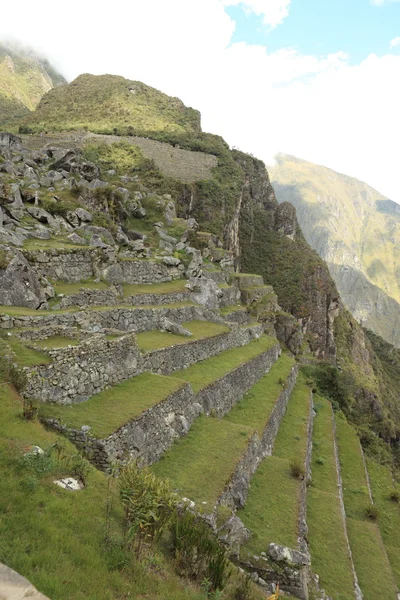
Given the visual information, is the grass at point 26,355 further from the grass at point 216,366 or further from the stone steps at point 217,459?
the grass at point 216,366

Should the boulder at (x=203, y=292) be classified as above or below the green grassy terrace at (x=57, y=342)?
above

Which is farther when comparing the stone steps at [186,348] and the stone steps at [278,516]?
the stone steps at [186,348]

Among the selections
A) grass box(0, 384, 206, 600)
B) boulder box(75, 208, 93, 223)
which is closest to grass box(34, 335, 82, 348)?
grass box(0, 384, 206, 600)

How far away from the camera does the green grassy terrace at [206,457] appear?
29.1 feet

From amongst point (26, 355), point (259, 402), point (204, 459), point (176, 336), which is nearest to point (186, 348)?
point (176, 336)

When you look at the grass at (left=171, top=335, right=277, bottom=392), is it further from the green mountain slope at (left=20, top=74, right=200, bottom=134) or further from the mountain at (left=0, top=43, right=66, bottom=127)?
the mountain at (left=0, top=43, right=66, bottom=127)

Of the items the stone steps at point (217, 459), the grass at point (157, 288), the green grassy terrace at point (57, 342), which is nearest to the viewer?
the stone steps at point (217, 459)

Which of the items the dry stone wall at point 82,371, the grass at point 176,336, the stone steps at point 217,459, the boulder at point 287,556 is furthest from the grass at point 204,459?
the grass at point 176,336

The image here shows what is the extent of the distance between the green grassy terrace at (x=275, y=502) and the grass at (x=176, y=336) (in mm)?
5525

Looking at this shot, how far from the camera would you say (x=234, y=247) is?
2662 inches

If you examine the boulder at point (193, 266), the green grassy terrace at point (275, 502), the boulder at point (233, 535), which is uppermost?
the boulder at point (193, 266)

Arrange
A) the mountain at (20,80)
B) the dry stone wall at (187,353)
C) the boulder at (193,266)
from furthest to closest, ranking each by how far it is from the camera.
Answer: the mountain at (20,80)
the boulder at (193,266)
the dry stone wall at (187,353)

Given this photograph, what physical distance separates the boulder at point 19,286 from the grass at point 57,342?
8.72 feet

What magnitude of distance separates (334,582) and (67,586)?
883 cm
